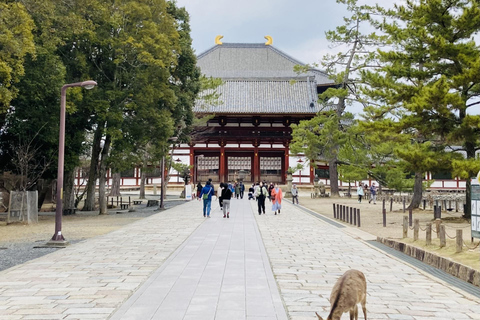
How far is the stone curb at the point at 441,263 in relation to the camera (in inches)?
271

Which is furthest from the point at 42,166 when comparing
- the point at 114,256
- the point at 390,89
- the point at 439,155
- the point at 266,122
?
the point at 266,122

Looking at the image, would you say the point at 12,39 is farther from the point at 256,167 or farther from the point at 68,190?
the point at 256,167

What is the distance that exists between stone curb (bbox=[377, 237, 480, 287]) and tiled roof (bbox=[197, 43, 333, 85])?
133 ft

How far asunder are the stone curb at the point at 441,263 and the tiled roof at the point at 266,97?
94.6 feet

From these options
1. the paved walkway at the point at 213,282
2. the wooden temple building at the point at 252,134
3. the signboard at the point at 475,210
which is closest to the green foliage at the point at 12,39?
the paved walkway at the point at 213,282

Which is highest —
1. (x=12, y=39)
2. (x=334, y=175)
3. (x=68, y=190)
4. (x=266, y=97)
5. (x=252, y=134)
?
(x=266, y=97)

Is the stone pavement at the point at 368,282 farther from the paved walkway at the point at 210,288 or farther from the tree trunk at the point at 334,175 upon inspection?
the tree trunk at the point at 334,175

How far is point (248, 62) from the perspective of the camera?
172 feet

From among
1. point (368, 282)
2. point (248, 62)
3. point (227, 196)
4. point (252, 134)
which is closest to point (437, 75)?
point (227, 196)

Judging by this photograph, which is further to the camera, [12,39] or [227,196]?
[227,196]

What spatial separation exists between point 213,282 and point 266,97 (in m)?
36.5

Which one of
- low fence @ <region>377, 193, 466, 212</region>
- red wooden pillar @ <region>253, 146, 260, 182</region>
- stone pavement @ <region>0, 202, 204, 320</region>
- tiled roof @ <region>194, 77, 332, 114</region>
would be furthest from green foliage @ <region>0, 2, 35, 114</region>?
red wooden pillar @ <region>253, 146, 260, 182</region>

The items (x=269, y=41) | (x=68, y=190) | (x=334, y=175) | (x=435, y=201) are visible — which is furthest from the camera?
(x=269, y=41)

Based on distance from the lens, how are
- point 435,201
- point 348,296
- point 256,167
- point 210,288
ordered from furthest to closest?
1. point 256,167
2. point 435,201
3. point 210,288
4. point 348,296
